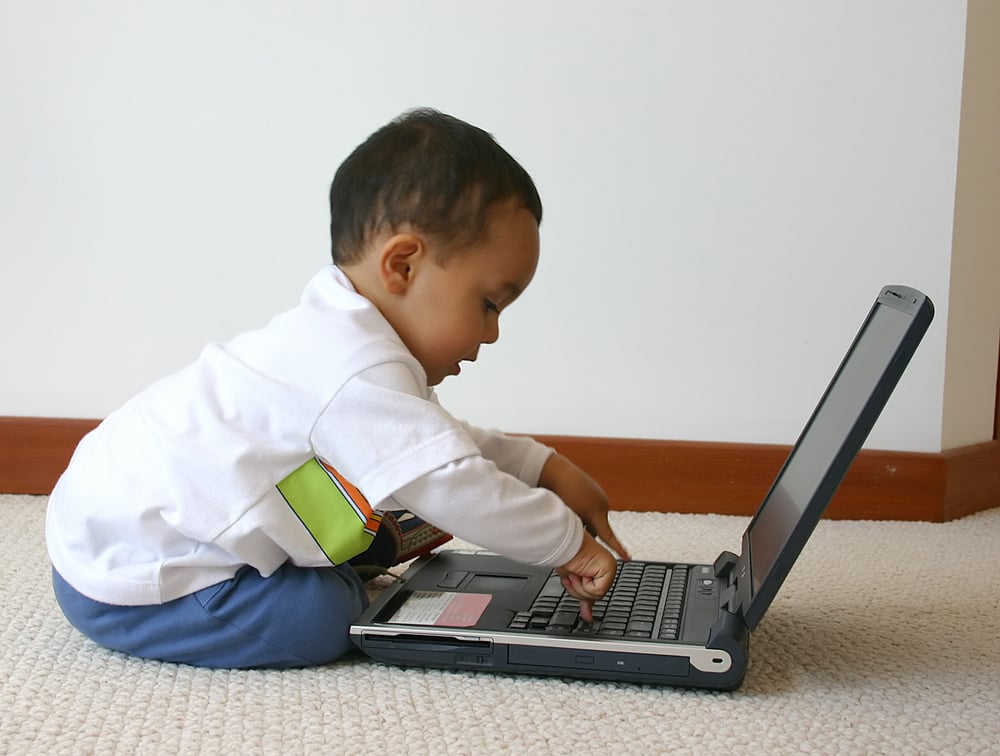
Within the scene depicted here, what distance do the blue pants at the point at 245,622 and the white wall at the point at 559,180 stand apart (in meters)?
0.66

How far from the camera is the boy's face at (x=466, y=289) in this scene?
87cm

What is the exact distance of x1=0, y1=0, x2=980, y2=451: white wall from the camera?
1398 mm

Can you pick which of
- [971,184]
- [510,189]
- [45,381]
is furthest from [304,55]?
[971,184]

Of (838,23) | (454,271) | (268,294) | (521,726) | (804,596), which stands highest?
(838,23)

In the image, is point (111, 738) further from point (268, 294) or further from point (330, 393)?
point (268, 294)

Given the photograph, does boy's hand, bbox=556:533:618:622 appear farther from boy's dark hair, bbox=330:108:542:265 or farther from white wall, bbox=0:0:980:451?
white wall, bbox=0:0:980:451

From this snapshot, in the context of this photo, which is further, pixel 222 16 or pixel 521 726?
pixel 222 16

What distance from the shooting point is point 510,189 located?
0.88 metres

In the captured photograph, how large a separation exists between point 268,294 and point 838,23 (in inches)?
32.0

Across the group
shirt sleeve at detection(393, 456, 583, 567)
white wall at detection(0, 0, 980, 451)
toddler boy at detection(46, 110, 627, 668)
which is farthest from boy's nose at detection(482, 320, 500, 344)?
white wall at detection(0, 0, 980, 451)

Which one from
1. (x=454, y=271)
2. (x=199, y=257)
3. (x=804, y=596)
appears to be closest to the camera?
(x=454, y=271)

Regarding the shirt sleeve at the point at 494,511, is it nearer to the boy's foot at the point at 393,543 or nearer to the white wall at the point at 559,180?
the boy's foot at the point at 393,543

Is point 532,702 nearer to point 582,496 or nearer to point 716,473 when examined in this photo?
point 582,496

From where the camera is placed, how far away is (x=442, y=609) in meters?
0.88
